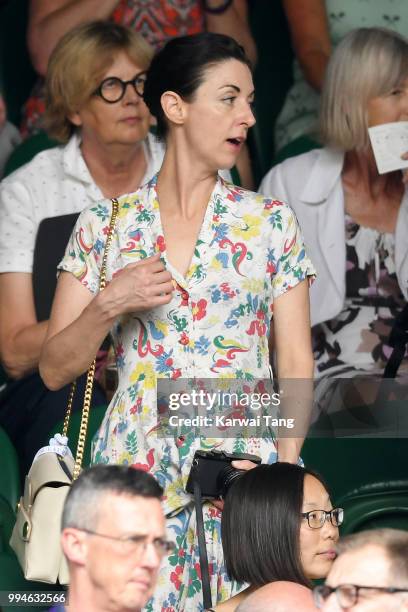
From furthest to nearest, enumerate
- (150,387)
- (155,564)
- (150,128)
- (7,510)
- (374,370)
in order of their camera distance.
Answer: (150,128), (374,370), (7,510), (150,387), (155,564)

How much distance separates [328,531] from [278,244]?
68cm

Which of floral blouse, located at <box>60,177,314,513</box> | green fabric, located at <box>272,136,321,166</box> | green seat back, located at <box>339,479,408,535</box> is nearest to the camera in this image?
floral blouse, located at <box>60,177,314,513</box>

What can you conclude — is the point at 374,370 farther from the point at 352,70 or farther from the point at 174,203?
the point at 174,203

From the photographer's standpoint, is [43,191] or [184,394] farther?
[43,191]

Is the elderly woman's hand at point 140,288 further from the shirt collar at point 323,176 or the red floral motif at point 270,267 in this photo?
the shirt collar at point 323,176

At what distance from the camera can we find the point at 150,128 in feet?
16.2

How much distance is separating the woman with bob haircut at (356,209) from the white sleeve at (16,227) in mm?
840

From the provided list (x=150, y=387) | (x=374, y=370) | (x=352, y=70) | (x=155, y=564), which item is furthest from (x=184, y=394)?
(x=352, y=70)

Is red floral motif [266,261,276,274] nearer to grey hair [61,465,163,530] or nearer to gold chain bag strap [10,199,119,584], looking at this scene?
gold chain bag strap [10,199,119,584]

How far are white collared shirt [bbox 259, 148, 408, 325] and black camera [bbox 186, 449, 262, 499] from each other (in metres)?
1.55

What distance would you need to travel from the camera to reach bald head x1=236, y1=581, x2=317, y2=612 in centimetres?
274

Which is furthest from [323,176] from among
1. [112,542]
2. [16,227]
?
[112,542]

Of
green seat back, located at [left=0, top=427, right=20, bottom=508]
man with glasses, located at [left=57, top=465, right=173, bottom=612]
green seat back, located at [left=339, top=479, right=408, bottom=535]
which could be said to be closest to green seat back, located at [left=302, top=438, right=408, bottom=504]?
green seat back, located at [left=339, top=479, right=408, bottom=535]

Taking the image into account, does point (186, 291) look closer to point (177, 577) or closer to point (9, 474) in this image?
Result: point (177, 577)
